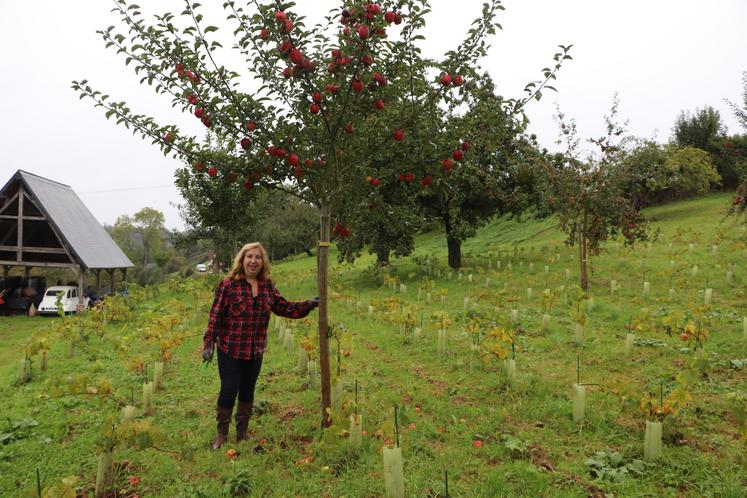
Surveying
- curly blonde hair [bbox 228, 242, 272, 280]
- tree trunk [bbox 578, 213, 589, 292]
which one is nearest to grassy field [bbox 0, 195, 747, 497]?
tree trunk [bbox 578, 213, 589, 292]

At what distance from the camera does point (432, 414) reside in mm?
5219

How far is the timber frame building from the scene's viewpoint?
60.4ft

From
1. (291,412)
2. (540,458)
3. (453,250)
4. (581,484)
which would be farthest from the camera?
(453,250)

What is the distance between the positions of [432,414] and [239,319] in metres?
2.47

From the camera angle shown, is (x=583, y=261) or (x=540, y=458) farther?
(x=583, y=261)

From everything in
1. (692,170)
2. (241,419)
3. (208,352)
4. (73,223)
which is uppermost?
(692,170)

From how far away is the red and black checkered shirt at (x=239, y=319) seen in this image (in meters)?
4.46

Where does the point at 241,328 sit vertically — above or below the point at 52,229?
below

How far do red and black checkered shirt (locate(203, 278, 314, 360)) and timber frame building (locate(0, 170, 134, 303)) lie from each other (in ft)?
55.6

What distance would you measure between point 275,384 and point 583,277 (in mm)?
9230

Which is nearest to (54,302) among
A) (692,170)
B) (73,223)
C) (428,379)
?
(73,223)

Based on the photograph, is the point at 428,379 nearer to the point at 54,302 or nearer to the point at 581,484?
Answer: the point at 581,484

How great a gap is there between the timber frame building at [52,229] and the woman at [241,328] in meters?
16.9

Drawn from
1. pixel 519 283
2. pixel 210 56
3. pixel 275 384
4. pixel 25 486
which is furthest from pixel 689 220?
pixel 25 486
